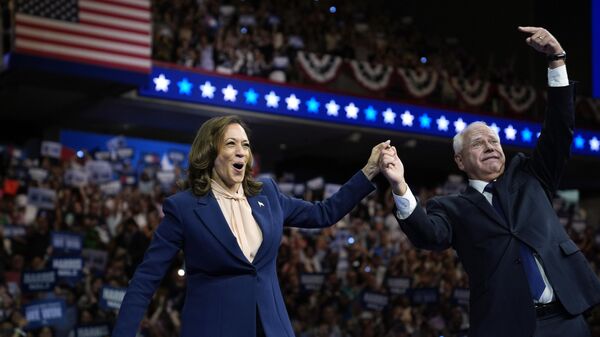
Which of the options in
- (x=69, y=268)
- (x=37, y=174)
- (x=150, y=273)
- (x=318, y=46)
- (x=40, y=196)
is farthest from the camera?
(x=318, y=46)

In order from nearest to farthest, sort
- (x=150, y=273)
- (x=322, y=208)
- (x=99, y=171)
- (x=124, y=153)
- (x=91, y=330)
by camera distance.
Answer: (x=150, y=273) → (x=322, y=208) → (x=91, y=330) → (x=99, y=171) → (x=124, y=153)

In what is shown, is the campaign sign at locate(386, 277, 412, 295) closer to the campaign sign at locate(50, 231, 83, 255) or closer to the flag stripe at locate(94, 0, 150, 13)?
the campaign sign at locate(50, 231, 83, 255)

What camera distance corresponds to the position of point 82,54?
12.2m

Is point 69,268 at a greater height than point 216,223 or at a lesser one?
lesser

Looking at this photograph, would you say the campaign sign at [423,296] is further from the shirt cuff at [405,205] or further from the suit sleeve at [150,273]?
the suit sleeve at [150,273]

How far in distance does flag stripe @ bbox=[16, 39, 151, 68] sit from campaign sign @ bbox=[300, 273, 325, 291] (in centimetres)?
407

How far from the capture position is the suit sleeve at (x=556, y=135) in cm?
338

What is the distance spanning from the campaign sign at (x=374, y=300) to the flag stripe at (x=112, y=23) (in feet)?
15.7

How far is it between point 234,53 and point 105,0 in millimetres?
3197

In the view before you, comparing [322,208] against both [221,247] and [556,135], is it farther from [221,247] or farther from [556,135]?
[556,135]

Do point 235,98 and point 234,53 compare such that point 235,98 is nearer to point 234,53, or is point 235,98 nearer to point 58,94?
point 234,53

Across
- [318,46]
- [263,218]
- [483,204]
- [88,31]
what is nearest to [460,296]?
[88,31]

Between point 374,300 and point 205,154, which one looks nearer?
point 205,154

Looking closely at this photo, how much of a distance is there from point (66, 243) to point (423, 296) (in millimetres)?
4281
